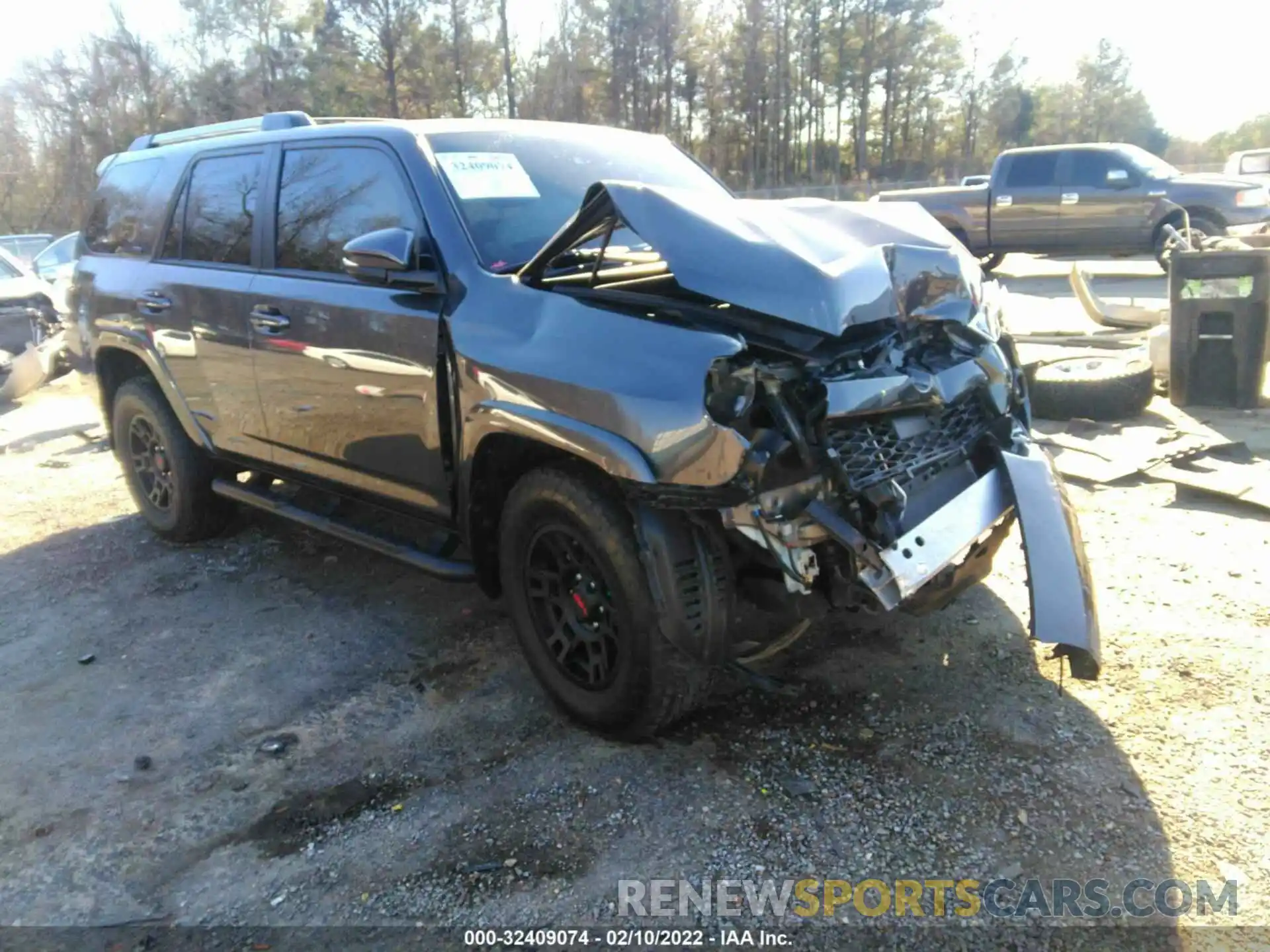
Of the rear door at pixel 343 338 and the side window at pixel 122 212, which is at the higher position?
the side window at pixel 122 212

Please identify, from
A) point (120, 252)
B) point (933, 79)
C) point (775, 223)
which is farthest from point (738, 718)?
point (933, 79)

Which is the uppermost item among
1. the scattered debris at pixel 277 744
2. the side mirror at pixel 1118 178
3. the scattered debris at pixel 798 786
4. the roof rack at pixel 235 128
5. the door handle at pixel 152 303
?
the side mirror at pixel 1118 178

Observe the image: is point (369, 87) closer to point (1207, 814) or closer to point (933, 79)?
point (933, 79)

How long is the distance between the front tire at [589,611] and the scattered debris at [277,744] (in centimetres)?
88

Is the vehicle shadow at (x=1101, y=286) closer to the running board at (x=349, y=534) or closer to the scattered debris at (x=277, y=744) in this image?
the running board at (x=349, y=534)

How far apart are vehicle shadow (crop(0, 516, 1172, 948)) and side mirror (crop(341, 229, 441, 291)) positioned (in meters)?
1.52

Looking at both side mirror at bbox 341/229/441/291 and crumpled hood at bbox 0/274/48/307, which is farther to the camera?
crumpled hood at bbox 0/274/48/307

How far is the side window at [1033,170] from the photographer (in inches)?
604

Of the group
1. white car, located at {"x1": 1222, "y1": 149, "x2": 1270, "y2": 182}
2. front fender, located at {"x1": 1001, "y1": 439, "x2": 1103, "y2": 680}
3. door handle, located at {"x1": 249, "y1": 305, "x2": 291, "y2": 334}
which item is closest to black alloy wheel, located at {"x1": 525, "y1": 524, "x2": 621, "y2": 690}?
front fender, located at {"x1": 1001, "y1": 439, "x2": 1103, "y2": 680}

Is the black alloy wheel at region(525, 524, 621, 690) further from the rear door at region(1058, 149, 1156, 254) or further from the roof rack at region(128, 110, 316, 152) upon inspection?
the rear door at region(1058, 149, 1156, 254)

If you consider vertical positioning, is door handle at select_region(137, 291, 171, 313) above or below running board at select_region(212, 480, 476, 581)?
above

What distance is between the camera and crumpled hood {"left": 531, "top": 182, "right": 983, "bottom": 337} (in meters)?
2.74

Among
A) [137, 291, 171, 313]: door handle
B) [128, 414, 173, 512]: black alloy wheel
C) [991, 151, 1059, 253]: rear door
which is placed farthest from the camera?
[991, 151, 1059, 253]: rear door

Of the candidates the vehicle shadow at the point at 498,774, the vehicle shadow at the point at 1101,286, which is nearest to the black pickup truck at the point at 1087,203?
the vehicle shadow at the point at 1101,286
